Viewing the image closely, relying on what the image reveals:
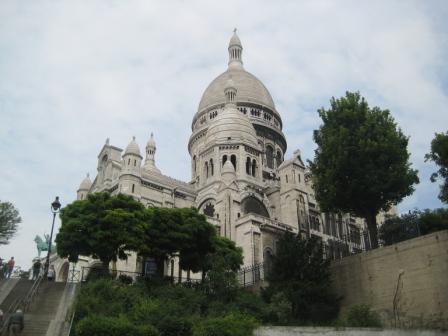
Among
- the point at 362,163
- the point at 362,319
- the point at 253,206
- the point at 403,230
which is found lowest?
the point at 362,319

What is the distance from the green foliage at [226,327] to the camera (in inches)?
743

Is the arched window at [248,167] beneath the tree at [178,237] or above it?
above

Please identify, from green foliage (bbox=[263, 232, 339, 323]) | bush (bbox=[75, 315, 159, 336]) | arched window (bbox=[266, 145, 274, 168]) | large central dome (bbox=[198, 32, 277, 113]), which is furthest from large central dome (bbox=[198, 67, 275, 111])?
bush (bbox=[75, 315, 159, 336])

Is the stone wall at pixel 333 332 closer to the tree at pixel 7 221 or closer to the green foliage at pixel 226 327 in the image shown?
the green foliage at pixel 226 327

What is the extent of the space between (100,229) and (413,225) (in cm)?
1693

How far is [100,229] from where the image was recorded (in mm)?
28422

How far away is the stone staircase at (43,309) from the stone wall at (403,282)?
45.0ft

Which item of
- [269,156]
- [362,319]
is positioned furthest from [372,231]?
[269,156]

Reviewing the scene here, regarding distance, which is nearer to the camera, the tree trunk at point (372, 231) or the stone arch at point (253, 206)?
the tree trunk at point (372, 231)

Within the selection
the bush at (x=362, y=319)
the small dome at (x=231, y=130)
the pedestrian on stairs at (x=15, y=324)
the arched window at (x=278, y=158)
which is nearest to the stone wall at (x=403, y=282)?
the bush at (x=362, y=319)

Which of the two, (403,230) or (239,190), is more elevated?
(239,190)

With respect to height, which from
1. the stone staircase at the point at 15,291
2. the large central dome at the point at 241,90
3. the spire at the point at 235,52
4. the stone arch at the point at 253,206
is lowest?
the stone staircase at the point at 15,291

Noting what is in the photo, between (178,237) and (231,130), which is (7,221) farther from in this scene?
(231,130)

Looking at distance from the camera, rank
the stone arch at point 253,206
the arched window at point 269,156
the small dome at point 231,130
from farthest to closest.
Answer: the arched window at point 269,156, the small dome at point 231,130, the stone arch at point 253,206
